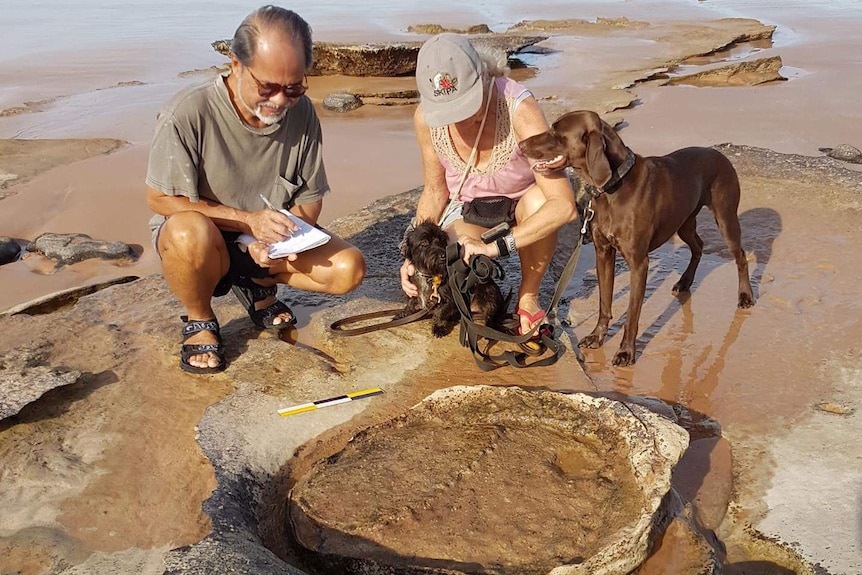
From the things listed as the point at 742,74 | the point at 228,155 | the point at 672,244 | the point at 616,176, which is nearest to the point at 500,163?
the point at 616,176

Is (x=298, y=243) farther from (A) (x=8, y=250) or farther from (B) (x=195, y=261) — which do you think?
(A) (x=8, y=250)

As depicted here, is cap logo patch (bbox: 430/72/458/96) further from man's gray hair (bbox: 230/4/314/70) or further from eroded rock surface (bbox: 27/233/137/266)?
eroded rock surface (bbox: 27/233/137/266)

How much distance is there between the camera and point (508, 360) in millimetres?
3529

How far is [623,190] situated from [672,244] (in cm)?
179

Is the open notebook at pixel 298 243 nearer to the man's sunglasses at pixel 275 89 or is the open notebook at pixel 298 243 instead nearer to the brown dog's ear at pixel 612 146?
the man's sunglasses at pixel 275 89

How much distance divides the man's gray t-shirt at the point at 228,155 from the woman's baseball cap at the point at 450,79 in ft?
2.09

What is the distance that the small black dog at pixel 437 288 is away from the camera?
3.60m

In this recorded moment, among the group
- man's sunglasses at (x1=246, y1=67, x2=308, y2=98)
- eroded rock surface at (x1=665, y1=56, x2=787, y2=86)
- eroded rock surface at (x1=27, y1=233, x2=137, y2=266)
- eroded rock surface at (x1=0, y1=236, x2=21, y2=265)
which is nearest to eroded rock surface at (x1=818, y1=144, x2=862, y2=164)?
eroded rock surface at (x1=665, y1=56, x2=787, y2=86)

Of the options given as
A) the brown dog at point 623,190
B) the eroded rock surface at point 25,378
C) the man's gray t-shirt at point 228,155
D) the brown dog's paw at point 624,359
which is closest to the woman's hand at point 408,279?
the man's gray t-shirt at point 228,155

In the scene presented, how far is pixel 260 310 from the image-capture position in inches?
151

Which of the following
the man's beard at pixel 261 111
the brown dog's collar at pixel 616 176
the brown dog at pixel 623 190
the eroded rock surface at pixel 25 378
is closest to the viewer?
the eroded rock surface at pixel 25 378

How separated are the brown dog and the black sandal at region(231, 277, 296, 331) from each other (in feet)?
4.84

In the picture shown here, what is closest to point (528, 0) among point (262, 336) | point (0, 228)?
point (0, 228)

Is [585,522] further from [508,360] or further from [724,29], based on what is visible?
[724,29]
